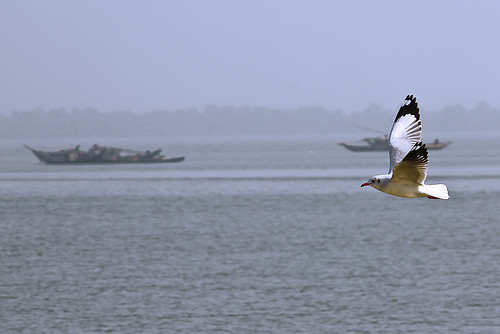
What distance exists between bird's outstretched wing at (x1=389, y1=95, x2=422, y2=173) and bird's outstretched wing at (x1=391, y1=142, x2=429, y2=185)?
1.98 feet

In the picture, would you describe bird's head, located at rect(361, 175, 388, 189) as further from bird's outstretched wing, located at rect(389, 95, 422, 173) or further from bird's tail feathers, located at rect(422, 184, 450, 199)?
bird's outstretched wing, located at rect(389, 95, 422, 173)

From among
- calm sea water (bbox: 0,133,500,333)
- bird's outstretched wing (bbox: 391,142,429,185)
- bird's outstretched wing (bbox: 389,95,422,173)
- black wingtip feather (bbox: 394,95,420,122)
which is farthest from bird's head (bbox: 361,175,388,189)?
calm sea water (bbox: 0,133,500,333)

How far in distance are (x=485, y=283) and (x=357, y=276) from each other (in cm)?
2230

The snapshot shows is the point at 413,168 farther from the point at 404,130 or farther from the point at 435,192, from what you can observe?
the point at 404,130

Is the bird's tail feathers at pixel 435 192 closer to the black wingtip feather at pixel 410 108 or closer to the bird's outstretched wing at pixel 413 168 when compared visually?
the bird's outstretched wing at pixel 413 168

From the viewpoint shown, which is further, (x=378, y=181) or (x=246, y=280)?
(x=246, y=280)

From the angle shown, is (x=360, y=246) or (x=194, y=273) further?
(x=360, y=246)

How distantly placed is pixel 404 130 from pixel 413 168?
1328 millimetres

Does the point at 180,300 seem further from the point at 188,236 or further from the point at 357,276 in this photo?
the point at 188,236

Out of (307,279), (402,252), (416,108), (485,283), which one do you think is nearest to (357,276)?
(307,279)

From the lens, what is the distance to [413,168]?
6.55 meters

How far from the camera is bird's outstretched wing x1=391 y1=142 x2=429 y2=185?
6.26 meters

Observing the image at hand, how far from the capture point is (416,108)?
752cm

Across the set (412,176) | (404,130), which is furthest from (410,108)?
(412,176)
